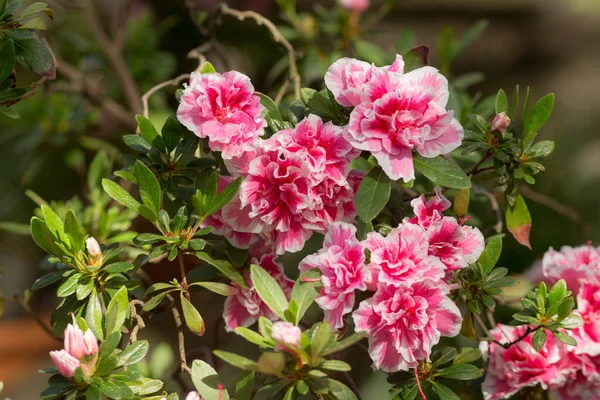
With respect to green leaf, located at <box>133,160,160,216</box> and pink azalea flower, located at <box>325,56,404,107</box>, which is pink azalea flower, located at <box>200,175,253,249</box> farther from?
pink azalea flower, located at <box>325,56,404,107</box>

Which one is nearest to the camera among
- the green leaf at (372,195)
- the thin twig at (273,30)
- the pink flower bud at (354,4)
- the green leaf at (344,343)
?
the green leaf at (344,343)

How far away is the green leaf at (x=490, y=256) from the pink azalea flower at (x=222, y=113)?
1.14ft

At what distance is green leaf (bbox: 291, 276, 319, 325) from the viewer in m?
0.85

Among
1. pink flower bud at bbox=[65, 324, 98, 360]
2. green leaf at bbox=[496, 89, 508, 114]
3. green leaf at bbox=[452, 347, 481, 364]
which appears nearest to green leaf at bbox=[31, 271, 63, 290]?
pink flower bud at bbox=[65, 324, 98, 360]

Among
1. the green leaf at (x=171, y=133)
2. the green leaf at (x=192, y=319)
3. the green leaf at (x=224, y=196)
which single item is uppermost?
the green leaf at (x=171, y=133)

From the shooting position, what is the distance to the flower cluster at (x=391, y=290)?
0.82m

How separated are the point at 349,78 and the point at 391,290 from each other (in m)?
0.27

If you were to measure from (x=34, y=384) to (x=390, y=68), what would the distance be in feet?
6.92

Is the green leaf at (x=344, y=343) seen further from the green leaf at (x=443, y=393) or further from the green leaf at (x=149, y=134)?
the green leaf at (x=149, y=134)

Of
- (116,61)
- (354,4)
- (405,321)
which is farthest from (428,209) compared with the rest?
(116,61)

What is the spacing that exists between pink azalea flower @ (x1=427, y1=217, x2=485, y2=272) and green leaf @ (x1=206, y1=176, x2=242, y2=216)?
25cm

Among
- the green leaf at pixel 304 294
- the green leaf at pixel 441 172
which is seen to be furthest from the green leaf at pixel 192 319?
the green leaf at pixel 441 172

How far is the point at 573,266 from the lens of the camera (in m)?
1.02

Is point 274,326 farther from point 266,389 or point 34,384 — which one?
point 34,384
